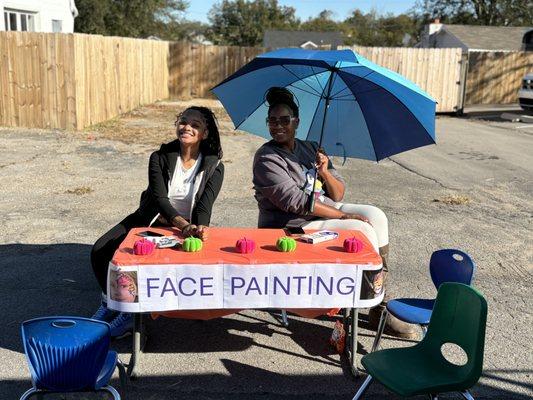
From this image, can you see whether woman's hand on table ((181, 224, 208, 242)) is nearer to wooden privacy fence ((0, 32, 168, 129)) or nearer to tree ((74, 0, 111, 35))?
wooden privacy fence ((0, 32, 168, 129))

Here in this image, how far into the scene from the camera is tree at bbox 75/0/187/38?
113 ft

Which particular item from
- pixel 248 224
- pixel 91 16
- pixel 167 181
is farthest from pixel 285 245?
pixel 91 16

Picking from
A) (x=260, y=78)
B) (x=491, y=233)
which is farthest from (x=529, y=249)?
(x=260, y=78)

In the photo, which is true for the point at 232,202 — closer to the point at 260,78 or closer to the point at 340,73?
the point at 260,78

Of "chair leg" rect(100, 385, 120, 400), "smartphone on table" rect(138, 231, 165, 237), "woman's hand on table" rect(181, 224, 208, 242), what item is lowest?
"chair leg" rect(100, 385, 120, 400)

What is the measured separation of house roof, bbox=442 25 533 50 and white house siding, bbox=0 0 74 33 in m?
27.9

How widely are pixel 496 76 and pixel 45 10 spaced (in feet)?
60.0

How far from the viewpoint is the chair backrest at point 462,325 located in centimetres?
276

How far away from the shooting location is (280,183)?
14.0ft

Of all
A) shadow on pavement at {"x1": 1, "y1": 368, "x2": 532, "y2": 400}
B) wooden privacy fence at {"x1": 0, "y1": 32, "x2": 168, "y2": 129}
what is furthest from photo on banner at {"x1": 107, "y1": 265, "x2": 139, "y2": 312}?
wooden privacy fence at {"x1": 0, "y1": 32, "x2": 168, "y2": 129}

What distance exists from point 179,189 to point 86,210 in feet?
10.8

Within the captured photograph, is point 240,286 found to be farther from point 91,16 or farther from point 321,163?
point 91,16

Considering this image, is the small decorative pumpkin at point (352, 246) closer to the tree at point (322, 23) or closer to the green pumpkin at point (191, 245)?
the green pumpkin at point (191, 245)

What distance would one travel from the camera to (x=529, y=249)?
6.26 meters
